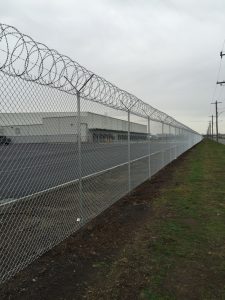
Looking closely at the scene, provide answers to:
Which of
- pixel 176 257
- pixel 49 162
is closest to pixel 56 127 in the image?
pixel 49 162

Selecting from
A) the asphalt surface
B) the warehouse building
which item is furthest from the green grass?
the warehouse building

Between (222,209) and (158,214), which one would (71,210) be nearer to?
(158,214)

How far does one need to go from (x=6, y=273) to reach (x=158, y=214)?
4.35 metres

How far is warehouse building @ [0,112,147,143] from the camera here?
4.88 meters

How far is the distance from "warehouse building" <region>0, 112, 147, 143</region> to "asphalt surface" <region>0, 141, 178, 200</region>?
0.38 ft

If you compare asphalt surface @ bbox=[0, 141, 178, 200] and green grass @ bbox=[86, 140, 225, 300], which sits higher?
asphalt surface @ bbox=[0, 141, 178, 200]

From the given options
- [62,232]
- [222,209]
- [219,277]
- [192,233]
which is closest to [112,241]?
[62,232]

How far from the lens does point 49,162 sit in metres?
6.58

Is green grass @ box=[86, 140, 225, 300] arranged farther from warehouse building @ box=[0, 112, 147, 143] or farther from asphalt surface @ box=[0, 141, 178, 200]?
warehouse building @ box=[0, 112, 147, 143]

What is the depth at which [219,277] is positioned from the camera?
17.0ft

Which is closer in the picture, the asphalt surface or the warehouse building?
the warehouse building

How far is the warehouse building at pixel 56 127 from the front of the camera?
16.0ft

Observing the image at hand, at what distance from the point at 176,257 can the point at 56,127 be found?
2.45 metres

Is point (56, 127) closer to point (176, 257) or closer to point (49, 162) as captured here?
point (49, 162)
